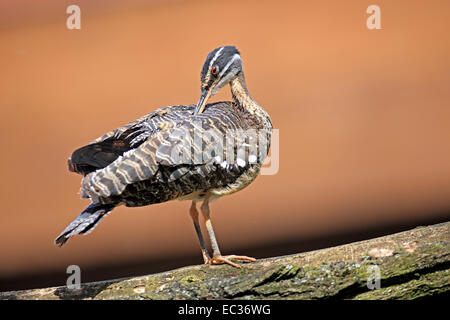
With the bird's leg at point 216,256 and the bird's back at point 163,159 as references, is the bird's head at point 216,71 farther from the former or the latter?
the bird's leg at point 216,256

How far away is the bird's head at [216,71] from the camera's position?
360cm

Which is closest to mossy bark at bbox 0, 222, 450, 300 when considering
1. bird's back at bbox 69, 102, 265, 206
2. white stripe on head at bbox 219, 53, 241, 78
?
bird's back at bbox 69, 102, 265, 206

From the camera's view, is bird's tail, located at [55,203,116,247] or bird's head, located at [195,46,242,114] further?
bird's head, located at [195,46,242,114]

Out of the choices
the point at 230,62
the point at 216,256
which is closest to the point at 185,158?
the point at 216,256

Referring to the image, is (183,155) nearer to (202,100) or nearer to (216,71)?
(202,100)

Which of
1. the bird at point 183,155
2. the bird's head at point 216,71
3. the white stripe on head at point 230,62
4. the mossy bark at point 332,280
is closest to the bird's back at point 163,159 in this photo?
the bird at point 183,155

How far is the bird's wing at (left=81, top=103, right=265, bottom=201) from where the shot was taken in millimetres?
3182

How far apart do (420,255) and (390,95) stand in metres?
1.98

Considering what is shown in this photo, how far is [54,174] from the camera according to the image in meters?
4.72

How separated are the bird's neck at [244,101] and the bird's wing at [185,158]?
6.2 inches

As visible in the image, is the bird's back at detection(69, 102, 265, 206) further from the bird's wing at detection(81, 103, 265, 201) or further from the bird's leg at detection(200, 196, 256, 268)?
the bird's leg at detection(200, 196, 256, 268)

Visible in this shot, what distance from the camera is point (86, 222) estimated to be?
308cm

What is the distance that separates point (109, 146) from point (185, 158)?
1.62ft
